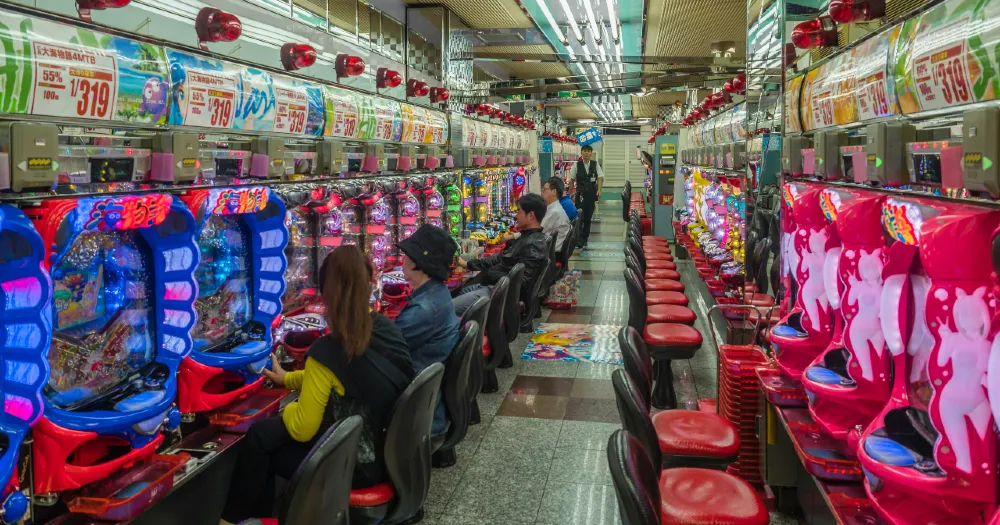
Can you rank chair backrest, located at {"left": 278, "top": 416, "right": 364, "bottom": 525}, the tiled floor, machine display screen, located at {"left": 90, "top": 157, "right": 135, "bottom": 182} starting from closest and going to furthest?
chair backrest, located at {"left": 278, "top": 416, "right": 364, "bottom": 525}
machine display screen, located at {"left": 90, "top": 157, "right": 135, "bottom": 182}
the tiled floor

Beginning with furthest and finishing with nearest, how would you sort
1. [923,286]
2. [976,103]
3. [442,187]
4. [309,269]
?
[442,187] < [309,269] < [923,286] < [976,103]

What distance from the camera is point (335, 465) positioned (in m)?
2.04

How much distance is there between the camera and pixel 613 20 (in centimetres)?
752

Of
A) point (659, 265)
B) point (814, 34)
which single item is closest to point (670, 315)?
point (814, 34)

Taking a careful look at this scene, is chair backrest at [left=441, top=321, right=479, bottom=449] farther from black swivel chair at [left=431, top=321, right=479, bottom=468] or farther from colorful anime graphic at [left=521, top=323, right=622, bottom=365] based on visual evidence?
colorful anime graphic at [left=521, top=323, right=622, bottom=365]

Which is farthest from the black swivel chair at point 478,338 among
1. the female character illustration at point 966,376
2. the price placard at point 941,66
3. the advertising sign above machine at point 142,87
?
the female character illustration at point 966,376

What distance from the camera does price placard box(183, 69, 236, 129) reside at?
9.22 feet

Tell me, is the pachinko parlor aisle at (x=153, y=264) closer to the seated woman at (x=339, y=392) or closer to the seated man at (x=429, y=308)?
the seated woman at (x=339, y=392)

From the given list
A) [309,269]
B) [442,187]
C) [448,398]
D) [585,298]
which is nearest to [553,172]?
[585,298]

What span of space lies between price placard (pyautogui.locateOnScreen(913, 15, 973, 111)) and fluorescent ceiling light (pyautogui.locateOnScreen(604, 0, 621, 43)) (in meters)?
4.96

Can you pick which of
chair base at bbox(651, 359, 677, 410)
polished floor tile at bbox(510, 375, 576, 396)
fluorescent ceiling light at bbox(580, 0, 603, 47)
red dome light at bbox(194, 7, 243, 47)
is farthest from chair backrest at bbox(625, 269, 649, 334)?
fluorescent ceiling light at bbox(580, 0, 603, 47)

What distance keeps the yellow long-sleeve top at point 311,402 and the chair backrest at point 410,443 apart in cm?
25

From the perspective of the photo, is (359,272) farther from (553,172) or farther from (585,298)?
(553,172)

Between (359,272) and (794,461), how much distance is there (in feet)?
6.46
